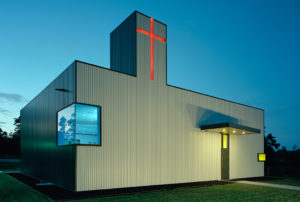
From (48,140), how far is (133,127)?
4.51 meters

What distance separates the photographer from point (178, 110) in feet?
39.7

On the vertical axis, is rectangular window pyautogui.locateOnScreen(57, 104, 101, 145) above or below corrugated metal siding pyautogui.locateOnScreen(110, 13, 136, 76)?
below

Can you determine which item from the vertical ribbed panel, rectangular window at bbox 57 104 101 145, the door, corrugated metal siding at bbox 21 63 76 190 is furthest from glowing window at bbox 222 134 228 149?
corrugated metal siding at bbox 21 63 76 190

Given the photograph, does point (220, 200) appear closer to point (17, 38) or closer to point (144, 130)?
point (144, 130)

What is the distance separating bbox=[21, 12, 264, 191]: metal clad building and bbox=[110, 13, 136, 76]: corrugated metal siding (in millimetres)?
45

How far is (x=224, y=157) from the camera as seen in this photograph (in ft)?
47.2

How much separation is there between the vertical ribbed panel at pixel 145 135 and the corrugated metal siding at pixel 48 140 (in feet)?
2.36

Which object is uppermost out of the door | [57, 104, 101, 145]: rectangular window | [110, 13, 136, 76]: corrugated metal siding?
[110, 13, 136, 76]: corrugated metal siding

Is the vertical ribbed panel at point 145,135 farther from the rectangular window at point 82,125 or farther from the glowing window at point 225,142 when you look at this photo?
the glowing window at point 225,142

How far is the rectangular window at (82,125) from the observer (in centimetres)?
867

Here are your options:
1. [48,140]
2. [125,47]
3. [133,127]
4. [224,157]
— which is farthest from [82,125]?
[224,157]

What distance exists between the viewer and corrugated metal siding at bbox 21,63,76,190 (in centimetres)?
908

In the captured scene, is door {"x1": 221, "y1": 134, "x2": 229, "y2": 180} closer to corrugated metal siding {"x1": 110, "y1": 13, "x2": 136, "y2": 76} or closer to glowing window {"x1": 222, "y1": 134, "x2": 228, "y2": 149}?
glowing window {"x1": 222, "y1": 134, "x2": 228, "y2": 149}

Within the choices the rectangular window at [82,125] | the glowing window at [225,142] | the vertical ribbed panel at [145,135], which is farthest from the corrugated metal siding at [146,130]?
the glowing window at [225,142]
